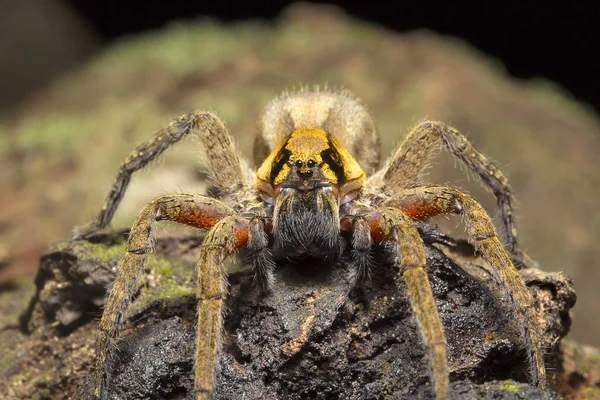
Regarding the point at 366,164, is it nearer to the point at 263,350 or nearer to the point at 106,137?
the point at 263,350

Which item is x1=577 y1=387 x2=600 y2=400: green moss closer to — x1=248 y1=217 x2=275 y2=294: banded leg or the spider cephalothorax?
the spider cephalothorax

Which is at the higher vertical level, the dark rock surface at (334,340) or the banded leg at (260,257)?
the banded leg at (260,257)

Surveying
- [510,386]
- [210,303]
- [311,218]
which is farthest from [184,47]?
[510,386]

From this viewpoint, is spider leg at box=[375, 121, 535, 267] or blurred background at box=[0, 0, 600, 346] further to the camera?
blurred background at box=[0, 0, 600, 346]

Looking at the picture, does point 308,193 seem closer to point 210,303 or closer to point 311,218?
point 311,218

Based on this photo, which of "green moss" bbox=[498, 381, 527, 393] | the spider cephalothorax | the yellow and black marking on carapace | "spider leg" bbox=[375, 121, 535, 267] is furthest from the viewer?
"spider leg" bbox=[375, 121, 535, 267]

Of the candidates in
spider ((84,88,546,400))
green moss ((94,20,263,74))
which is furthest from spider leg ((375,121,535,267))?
green moss ((94,20,263,74))

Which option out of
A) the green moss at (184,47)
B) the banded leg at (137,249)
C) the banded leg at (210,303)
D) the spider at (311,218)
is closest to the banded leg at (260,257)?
the spider at (311,218)

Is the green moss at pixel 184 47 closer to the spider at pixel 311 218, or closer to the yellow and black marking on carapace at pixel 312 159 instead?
the spider at pixel 311 218
